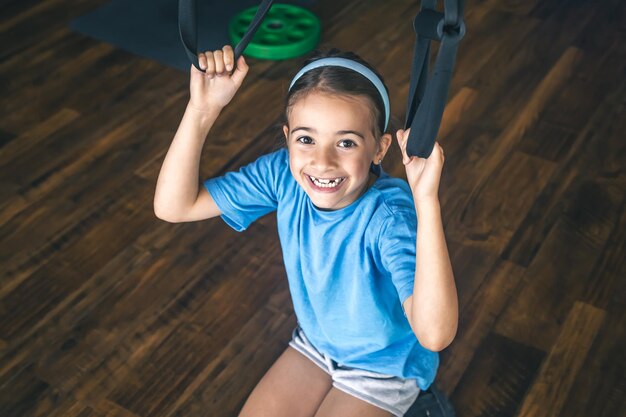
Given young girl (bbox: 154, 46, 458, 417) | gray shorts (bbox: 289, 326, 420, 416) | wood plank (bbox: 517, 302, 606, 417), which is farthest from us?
wood plank (bbox: 517, 302, 606, 417)

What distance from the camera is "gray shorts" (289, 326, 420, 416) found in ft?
4.42

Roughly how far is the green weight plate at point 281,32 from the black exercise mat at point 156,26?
7 centimetres

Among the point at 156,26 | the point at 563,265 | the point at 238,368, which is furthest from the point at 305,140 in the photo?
the point at 156,26

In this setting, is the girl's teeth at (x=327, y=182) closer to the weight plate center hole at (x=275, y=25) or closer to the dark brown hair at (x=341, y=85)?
the dark brown hair at (x=341, y=85)

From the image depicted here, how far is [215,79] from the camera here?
1.21m

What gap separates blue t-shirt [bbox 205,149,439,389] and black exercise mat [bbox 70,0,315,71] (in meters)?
1.33

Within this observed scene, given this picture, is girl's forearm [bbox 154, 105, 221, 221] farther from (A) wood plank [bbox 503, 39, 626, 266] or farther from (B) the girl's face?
(A) wood plank [bbox 503, 39, 626, 266]

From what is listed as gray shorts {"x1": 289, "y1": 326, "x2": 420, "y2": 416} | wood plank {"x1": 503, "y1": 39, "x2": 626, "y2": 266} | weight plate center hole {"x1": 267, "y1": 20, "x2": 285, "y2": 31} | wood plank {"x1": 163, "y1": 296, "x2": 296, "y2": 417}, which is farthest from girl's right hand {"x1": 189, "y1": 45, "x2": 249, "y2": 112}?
weight plate center hole {"x1": 267, "y1": 20, "x2": 285, "y2": 31}

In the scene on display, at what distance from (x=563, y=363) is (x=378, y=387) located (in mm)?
537

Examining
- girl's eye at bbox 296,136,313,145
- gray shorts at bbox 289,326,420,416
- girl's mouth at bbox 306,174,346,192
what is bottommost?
gray shorts at bbox 289,326,420,416

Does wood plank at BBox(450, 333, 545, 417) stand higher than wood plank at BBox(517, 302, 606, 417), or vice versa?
wood plank at BBox(517, 302, 606, 417)

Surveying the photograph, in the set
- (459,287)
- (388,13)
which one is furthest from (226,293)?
(388,13)

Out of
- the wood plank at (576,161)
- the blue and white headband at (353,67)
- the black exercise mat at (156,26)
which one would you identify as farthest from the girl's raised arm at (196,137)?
the black exercise mat at (156,26)

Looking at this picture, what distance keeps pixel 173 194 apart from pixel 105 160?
37.6 inches
